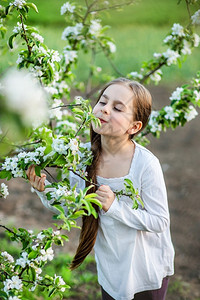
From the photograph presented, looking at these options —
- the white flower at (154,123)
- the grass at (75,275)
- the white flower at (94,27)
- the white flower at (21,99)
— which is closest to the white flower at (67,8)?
the white flower at (94,27)

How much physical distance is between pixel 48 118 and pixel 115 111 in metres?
0.36

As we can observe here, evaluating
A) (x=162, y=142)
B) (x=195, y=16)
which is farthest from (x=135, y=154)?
(x=162, y=142)

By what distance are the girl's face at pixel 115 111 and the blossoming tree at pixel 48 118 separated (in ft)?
0.25

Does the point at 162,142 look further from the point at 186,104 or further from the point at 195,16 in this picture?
the point at 195,16

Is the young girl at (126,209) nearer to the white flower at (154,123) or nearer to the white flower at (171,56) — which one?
the white flower at (154,123)

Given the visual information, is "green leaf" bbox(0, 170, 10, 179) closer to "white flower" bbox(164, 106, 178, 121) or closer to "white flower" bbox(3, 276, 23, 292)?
"white flower" bbox(3, 276, 23, 292)

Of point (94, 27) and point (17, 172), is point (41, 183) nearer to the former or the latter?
point (17, 172)

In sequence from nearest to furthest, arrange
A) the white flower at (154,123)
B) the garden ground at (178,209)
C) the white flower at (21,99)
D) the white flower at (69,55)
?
the white flower at (21,99) → the white flower at (154,123) → the white flower at (69,55) → the garden ground at (178,209)

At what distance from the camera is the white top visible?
1270 mm

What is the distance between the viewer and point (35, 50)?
4.21ft

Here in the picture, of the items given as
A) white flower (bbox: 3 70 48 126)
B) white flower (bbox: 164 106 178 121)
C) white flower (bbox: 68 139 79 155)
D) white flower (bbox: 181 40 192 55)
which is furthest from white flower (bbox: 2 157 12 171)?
white flower (bbox: 181 40 192 55)

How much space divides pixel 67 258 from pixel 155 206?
5.08ft

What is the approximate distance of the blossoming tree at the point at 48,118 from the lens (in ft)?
1.30

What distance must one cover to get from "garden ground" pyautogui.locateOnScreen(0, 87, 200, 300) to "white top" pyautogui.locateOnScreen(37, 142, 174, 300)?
1123mm
